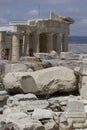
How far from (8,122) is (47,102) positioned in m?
3.57

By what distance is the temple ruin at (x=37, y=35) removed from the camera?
39844 mm

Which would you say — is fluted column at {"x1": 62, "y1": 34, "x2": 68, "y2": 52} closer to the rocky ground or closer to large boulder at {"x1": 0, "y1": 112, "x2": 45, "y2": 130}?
the rocky ground

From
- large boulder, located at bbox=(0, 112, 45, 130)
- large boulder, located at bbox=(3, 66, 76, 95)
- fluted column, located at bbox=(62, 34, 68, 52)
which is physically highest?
large boulder, located at bbox=(3, 66, 76, 95)

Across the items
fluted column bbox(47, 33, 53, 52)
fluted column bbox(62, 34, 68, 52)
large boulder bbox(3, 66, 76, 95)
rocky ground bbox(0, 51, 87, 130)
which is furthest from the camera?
fluted column bbox(62, 34, 68, 52)

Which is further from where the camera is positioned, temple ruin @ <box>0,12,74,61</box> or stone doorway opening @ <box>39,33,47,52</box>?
stone doorway opening @ <box>39,33,47,52</box>

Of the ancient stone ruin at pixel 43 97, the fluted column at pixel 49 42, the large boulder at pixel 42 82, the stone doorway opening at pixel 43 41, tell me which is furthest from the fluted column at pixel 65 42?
the large boulder at pixel 42 82

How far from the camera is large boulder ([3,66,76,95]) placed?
20.6 meters

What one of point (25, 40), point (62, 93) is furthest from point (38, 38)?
point (62, 93)

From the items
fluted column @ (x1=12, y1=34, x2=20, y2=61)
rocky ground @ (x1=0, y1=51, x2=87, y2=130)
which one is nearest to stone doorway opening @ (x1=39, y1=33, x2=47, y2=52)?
fluted column @ (x1=12, y1=34, x2=20, y2=61)

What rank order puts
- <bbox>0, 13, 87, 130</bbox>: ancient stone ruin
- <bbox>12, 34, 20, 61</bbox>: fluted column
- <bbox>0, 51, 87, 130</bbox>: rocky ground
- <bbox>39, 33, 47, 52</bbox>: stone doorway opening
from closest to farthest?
1. <bbox>0, 51, 87, 130</bbox>: rocky ground
2. <bbox>0, 13, 87, 130</bbox>: ancient stone ruin
3. <bbox>12, 34, 20, 61</bbox>: fluted column
4. <bbox>39, 33, 47, 52</bbox>: stone doorway opening

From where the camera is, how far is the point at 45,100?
19.3 meters

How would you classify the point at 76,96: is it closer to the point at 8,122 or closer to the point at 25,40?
the point at 8,122

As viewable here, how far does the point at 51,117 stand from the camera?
55.1ft

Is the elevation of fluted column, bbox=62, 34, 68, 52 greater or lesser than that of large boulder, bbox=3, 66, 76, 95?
lesser
